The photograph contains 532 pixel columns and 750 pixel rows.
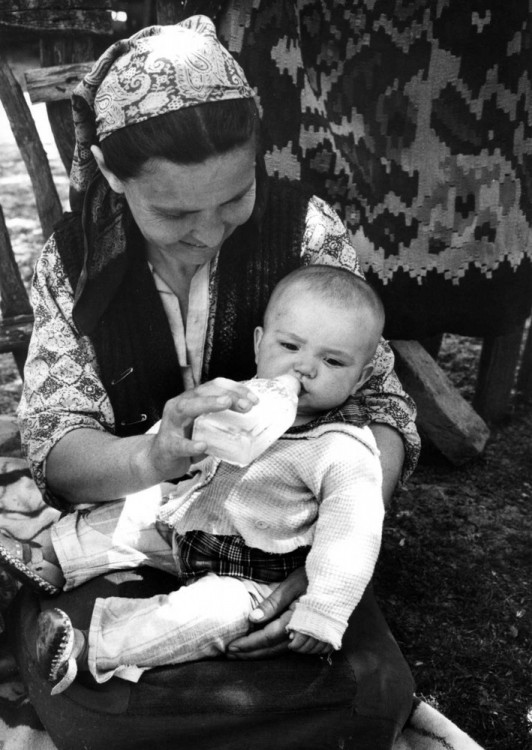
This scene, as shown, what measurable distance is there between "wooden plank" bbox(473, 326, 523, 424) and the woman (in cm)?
128

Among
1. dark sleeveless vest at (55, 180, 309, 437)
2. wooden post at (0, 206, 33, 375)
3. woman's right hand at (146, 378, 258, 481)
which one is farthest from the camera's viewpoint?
wooden post at (0, 206, 33, 375)

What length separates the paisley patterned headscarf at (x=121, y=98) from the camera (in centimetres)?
176

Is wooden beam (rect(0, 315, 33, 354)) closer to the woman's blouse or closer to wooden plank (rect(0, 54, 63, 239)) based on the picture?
wooden plank (rect(0, 54, 63, 239))

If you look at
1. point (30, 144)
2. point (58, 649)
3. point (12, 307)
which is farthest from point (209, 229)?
point (12, 307)

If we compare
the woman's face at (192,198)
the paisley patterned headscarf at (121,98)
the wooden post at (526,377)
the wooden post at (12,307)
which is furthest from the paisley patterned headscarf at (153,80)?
the wooden post at (526,377)

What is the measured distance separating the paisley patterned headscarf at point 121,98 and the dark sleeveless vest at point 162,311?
54 millimetres

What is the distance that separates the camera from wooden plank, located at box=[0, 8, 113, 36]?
8.45 ft

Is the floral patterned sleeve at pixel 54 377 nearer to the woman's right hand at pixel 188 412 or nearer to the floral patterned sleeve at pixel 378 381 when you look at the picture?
the woman's right hand at pixel 188 412

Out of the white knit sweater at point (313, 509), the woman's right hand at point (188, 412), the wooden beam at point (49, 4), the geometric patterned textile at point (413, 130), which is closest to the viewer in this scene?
the woman's right hand at point (188, 412)

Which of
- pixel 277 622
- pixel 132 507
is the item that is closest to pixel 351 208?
pixel 132 507

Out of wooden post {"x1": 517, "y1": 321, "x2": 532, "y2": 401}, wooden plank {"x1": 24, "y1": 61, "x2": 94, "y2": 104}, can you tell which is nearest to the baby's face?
wooden plank {"x1": 24, "y1": 61, "x2": 94, "y2": 104}

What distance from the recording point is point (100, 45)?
273 centimetres

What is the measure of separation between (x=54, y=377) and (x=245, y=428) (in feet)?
2.27

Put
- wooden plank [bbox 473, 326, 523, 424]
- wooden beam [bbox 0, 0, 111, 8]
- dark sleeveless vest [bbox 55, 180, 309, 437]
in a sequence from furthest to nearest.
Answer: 1. wooden plank [bbox 473, 326, 523, 424]
2. wooden beam [bbox 0, 0, 111, 8]
3. dark sleeveless vest [bbox 55, 180, 309, 437]
